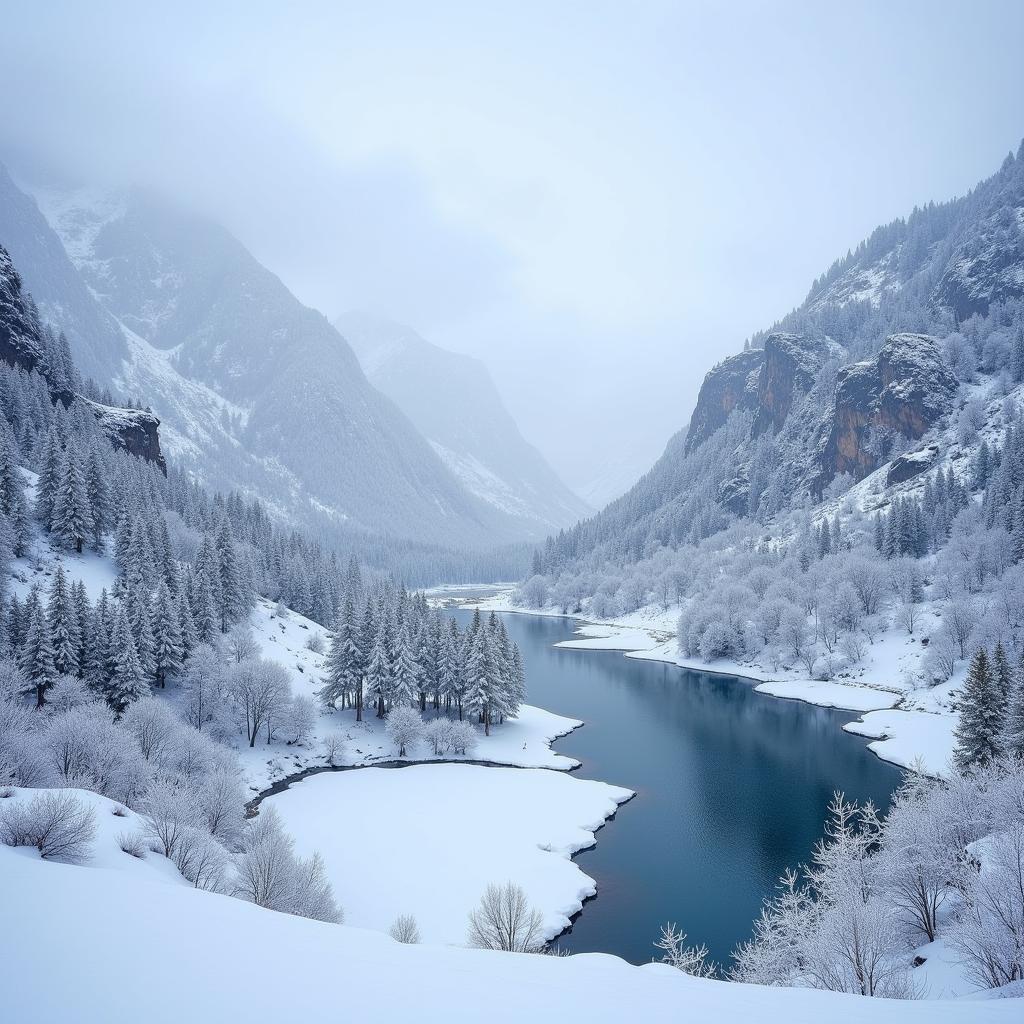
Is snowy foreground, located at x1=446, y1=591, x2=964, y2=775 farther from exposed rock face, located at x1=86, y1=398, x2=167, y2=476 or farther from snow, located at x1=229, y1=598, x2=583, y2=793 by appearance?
exposed rock face, located at x1=86, y1=398, x2=167, y2=476

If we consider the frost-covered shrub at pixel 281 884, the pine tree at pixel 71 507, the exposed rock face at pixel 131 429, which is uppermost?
the exposed rock face at pixel 131 429

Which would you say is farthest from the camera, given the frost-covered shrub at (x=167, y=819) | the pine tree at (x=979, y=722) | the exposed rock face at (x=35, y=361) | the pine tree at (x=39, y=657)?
the exposed rock face at (x=35, y=361)

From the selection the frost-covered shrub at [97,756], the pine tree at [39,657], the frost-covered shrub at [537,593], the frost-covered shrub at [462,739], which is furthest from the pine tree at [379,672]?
the frost-covered shrub at [537,593]

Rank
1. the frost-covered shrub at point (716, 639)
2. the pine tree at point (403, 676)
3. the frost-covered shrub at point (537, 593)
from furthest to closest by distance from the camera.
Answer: the frost-covered shrub at point (537, 593) < the frost-covered shrub at point (716, 639) < the pine tree at point (403, 676)

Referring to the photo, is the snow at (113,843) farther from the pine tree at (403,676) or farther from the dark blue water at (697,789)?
the pine tree at (403,676)

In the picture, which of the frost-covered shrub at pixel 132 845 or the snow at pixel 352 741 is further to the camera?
the snow at pixel 352 741

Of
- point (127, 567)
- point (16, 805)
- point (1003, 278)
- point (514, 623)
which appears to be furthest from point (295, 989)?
point (1003, 278)

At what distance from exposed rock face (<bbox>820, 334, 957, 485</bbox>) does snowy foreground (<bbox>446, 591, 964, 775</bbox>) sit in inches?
3627

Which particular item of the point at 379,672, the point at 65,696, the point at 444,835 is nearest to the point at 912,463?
the point at 379,672

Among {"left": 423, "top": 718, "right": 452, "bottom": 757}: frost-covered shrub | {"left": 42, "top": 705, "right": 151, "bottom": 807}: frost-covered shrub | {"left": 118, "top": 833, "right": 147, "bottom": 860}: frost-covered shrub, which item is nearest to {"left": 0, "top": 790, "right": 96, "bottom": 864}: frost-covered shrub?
{"left": 118, "top": 833, "right": 147, "bottom": 860}: frost-covered shrub

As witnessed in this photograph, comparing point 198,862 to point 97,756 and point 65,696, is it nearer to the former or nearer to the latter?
point 97,756

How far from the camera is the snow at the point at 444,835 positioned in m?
34.9

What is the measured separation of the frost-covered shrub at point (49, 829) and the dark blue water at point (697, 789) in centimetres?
2540

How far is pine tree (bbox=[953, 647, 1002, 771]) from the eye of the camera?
134 ft
